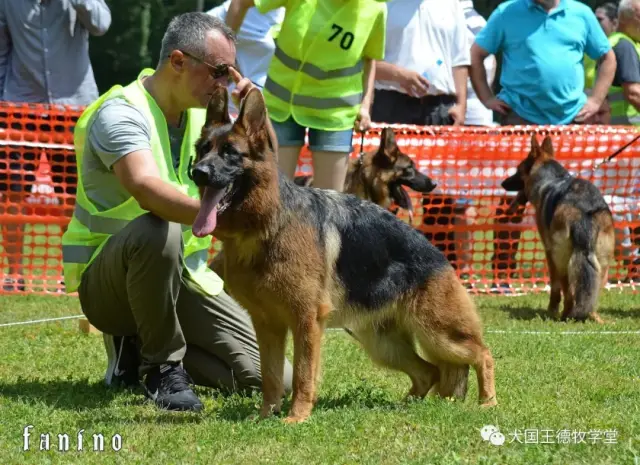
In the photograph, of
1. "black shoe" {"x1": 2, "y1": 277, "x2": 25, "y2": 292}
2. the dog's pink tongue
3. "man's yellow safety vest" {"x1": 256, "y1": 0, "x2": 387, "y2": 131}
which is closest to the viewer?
the dog's pink tongue

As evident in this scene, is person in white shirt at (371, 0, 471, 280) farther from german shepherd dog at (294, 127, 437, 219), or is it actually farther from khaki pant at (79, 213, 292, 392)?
khaki pant at (79, 213, 292, 392)

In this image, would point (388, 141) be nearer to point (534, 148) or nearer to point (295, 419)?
point (534, 148)

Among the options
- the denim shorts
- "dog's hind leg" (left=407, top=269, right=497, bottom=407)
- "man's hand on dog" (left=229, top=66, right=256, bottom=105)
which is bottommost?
"dog's hind leg" (left=407, top=269, right=497, bottom=407)

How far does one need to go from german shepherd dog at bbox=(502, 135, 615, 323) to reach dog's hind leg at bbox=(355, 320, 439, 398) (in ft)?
9.74

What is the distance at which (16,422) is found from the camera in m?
4.64

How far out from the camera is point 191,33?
5.02m

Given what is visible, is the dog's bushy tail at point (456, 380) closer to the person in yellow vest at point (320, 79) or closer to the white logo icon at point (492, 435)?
the white logo icon at point (492, 435)

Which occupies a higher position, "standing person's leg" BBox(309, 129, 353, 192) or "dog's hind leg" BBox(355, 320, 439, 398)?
"standing person's leg" BBox(309, 129, 353, 192)

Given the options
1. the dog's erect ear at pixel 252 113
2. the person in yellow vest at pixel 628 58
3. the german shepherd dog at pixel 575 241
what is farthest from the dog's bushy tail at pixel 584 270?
the dog's erect ear at pixel 252 113

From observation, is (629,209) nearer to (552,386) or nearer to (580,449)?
(552,386)

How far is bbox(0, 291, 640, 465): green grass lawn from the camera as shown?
13.3 feet

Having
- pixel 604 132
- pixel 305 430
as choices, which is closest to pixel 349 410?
pixel 305 430

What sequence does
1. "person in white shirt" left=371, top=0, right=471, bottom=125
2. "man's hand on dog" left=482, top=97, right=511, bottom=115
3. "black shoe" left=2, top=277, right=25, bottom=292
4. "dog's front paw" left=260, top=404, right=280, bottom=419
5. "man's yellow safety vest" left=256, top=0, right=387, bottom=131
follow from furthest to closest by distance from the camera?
"man's hand on dog" left=482, top=97, right=511, bottom=115 < "person in white shirt" left=371, top=0, right=471, bottom=125 < "black shoe" left=2, top=277, right=25, bottom=292 < "man's yellow safety vest" left=256, top=0, right=387, bottom=131 < "dog's front paw" left=260, top=404, right=280, bottom=419

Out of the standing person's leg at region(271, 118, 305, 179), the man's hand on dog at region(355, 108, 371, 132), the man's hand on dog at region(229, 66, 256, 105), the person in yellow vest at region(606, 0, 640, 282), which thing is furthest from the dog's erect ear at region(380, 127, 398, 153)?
the man's hand on dog at region(229, 66, 256, 105)
